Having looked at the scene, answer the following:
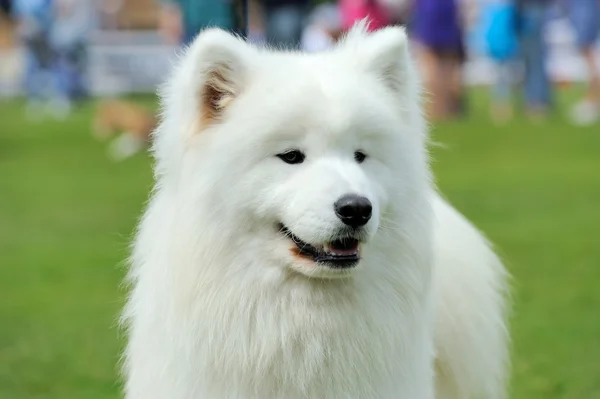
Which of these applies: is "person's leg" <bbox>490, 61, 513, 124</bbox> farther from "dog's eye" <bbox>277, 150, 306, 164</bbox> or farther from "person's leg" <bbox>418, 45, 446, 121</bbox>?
A: "dog's eye" <bbox>277, 150, 306, 164</bbox>

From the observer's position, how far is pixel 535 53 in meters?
17.2

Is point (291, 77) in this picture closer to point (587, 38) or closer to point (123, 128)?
point (123, 128)

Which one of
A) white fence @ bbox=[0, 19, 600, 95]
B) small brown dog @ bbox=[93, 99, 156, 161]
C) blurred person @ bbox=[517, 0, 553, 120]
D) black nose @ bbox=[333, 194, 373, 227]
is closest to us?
black nose @ bbox=[333, 194, 373, 227]

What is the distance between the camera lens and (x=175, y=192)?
11.4 feet

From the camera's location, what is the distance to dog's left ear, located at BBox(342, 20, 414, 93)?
11.7 feet

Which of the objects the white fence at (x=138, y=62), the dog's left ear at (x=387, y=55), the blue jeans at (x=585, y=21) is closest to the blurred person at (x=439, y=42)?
the blue jeans at (x=585, y=21)

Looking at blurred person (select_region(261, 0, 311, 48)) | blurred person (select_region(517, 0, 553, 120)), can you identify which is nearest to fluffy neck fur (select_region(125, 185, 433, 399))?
blurred person (select_region(261, 0, 311, 48))

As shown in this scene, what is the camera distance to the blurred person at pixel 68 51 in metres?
22.9

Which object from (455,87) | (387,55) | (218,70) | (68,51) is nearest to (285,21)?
(455,87)

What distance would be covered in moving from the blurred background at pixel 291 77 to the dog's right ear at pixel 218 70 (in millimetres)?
1110

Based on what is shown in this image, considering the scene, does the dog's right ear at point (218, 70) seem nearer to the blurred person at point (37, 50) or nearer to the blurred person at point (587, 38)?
the blurred person at point (587, 38)

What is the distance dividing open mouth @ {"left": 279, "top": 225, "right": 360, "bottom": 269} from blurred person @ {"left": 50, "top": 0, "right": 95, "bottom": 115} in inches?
766

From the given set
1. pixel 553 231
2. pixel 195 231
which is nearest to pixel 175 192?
pixel 195 231

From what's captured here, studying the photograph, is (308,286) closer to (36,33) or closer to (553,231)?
(553,231)
